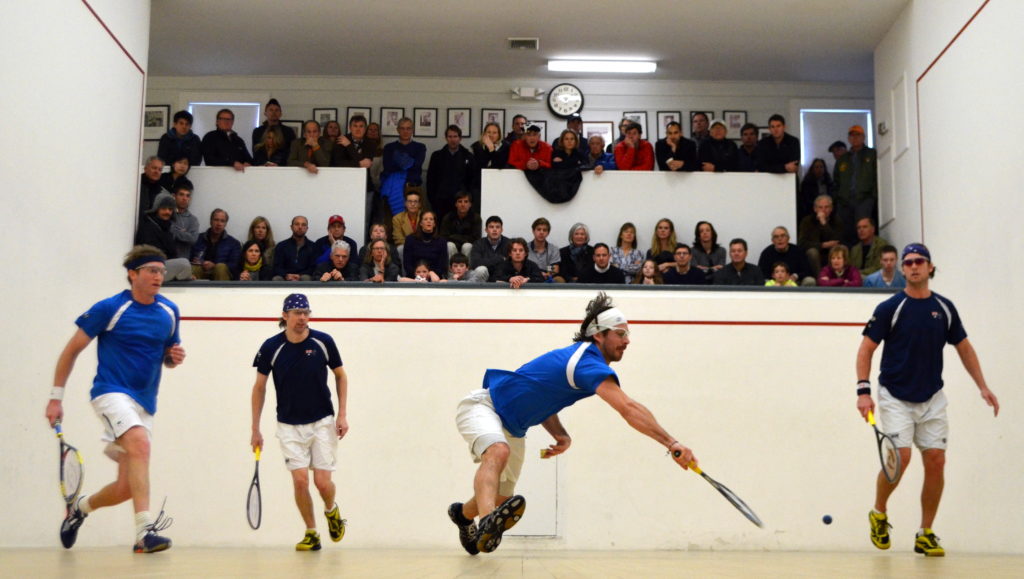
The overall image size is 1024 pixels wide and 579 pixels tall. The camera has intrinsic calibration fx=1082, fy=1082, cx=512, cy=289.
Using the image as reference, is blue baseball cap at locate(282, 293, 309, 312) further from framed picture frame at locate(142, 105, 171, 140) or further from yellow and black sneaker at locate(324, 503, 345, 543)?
framed picture frame at locate(142, 105, 171, 140)

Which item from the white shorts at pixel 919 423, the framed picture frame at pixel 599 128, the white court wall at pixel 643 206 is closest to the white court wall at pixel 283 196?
the white court wall at pixel 643 206

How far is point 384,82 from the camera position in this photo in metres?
11.4

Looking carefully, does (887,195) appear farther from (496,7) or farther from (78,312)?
(78,312)

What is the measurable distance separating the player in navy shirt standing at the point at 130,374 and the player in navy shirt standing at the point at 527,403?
1.49m

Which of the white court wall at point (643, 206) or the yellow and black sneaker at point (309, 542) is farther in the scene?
the white court wall at point (643, 206)

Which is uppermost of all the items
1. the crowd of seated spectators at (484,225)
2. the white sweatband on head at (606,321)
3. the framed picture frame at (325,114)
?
the framed picture frame at (325,114)

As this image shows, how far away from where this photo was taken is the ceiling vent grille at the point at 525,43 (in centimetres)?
1007

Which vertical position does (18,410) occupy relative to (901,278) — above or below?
below

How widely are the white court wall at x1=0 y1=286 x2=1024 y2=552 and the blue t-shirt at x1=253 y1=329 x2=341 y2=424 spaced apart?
1.91 m

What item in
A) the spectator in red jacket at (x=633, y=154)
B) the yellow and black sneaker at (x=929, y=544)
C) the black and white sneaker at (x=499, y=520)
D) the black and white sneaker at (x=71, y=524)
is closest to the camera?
the black and white sneaker at (x=499, y=520)

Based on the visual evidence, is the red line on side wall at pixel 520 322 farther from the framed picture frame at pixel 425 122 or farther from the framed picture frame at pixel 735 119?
the framed picture frame at pixel 735 119

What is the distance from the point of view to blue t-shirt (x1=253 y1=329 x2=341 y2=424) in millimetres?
5988

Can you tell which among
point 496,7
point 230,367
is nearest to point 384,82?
point 496,7

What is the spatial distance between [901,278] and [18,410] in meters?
6.41
